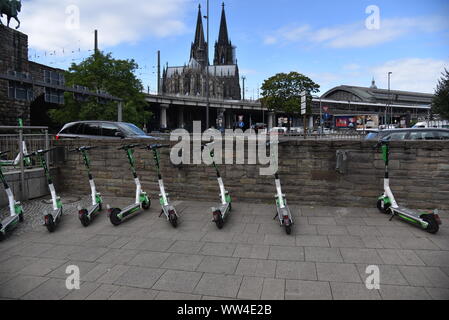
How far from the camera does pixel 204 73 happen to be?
10125 centimetres

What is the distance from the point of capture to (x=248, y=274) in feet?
12.1

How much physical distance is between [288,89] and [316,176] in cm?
3440

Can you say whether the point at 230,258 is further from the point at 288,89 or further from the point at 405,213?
the point at 288,89

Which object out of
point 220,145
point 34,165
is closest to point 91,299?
point 220,145

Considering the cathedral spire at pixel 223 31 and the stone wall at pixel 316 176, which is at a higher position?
the cathedral spire at pixel 223 31

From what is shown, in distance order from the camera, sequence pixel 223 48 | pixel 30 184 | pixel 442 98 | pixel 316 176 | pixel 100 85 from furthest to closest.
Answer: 1. pixel 223 48
2. pixel 442 98
3. pixel 100 85
4. pixel 30 184
5. pixel 316 176

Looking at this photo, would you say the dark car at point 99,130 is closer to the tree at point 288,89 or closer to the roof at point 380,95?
the tree at point 288,89

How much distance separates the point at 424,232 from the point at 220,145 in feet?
14.1

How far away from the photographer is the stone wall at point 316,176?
6332mm

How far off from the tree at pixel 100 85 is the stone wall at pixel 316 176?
45.2 feet

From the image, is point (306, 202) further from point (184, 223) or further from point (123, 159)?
point (123, 159)

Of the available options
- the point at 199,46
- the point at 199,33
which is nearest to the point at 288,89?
the point at 199,46

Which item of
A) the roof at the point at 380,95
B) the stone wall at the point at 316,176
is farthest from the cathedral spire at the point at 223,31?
the stone wall at the point at 316,176

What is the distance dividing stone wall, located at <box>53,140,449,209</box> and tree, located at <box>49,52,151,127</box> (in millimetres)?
13781
